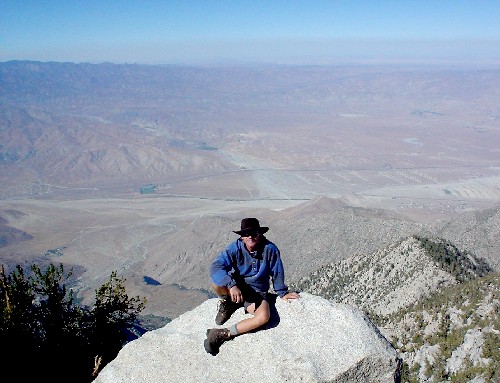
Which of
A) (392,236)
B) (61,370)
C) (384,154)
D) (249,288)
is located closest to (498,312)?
(249,288)

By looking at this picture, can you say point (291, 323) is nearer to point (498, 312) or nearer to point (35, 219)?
point (498, 312)

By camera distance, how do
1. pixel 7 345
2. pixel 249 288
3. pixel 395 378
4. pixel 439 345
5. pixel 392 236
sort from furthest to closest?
pixel 392 236 < pixel 439 345 < pixel 7 345 < pixel 249 288 < pixel 395 378

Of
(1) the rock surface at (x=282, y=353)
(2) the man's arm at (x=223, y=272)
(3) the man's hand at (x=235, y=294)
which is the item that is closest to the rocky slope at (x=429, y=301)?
(1) the rock surface at (x=282, y=353)

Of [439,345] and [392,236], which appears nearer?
[439,345]

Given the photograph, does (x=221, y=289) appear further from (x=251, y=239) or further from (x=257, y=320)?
(x=251, y=239)

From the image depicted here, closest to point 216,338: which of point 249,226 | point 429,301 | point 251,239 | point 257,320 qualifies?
point 257,320

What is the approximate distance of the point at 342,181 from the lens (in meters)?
126

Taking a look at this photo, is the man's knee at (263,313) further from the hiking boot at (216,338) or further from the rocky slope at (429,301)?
the rocky slope at (429,301)

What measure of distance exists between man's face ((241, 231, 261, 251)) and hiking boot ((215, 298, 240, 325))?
3.48 ft

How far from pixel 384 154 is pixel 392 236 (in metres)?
119

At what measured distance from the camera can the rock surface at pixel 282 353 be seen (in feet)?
23.5

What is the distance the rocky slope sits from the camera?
50.3 ft

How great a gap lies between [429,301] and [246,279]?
14333 mm

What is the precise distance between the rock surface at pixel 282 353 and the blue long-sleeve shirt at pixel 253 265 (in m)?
0.48
